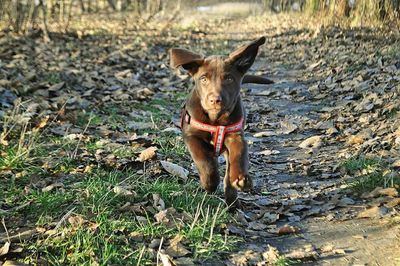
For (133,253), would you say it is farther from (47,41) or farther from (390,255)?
(47,41)

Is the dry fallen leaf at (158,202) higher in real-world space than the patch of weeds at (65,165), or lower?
higher

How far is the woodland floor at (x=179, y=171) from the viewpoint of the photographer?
3.17 m

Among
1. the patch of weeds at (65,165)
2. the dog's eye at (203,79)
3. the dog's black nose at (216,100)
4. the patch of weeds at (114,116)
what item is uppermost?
the dog's eye at (203,79)

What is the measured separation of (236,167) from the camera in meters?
3.62

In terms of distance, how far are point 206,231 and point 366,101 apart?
403 centimetres

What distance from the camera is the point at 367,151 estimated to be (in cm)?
497

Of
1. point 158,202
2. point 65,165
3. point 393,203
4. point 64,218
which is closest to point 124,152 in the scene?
point 65,165

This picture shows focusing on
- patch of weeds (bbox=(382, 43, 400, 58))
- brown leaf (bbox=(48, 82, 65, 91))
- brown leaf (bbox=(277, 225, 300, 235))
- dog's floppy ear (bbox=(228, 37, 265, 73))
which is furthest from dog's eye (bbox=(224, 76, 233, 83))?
patch of weeds (bbox=(382, 43, 400, 58))

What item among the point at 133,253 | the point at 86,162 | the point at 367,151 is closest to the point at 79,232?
the point at 133,253

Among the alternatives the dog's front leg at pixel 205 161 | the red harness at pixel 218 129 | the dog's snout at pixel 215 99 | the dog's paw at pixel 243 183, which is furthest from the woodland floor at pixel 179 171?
the dog's snout at pixel 215 99

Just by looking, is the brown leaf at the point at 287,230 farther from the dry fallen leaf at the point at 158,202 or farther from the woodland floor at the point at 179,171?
the dry fallen leaf at the point at 158,202

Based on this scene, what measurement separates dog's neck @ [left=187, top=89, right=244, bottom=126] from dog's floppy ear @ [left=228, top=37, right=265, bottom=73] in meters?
0.27

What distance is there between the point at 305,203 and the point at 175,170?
1139 millimetres

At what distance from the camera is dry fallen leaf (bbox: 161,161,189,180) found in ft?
14.6
